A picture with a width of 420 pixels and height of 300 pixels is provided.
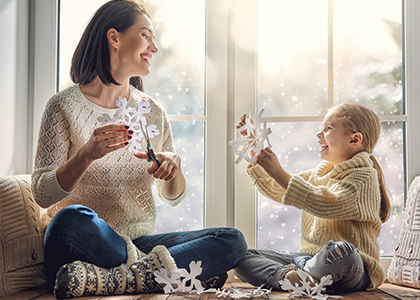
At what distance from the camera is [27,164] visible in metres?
1.48

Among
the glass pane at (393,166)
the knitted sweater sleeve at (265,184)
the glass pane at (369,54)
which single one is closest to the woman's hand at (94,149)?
the knitted sweater sleeve at (265,184)

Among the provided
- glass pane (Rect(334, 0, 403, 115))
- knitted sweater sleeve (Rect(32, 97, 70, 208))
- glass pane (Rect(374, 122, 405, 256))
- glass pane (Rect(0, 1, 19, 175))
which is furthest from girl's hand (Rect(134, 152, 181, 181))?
glass pane (Rect(374, 122, 405, 256))

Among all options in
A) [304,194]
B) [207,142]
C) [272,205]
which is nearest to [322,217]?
[304,194]

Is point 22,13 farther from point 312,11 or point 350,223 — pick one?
point 350,223

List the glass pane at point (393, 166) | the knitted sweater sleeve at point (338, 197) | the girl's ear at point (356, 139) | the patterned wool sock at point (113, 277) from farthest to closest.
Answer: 1. the glass pane at point (393, 166)
2. the girl's ear at point (356, 139)
3. the knitted sweater sleeve at point (338, 197)
4. the patterned wool sock at point (113, 277)

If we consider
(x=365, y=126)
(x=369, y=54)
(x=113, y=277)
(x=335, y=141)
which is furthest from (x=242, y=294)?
Answer: (x=369, y=54)

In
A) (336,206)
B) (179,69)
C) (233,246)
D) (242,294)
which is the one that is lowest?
(242,294)

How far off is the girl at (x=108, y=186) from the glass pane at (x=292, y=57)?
49cm

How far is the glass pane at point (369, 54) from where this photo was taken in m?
1.50

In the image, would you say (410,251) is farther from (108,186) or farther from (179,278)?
(108,186)

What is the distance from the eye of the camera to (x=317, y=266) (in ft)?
3.60

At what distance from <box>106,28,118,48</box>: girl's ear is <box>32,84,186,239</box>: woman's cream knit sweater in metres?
0.21

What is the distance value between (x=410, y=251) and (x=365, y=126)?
1.52 ft

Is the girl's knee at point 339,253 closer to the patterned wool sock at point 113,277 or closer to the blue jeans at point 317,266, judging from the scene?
the blue jeans at point 317,266
